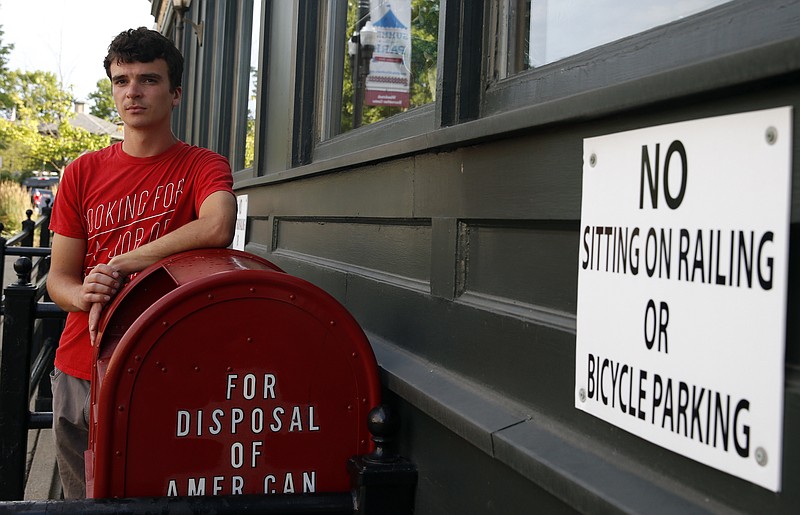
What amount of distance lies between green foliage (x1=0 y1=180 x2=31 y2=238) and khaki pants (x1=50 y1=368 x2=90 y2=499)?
61.7 ft

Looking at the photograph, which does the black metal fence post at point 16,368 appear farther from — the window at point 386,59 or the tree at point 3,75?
the tree at point 3,75

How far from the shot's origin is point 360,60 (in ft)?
12.2

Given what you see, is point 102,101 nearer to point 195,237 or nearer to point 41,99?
point 41,99

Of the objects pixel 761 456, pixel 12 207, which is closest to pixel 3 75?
pixel 12 207

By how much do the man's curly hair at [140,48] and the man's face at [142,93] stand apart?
2 centimetres

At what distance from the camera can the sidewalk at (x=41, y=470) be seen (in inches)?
178

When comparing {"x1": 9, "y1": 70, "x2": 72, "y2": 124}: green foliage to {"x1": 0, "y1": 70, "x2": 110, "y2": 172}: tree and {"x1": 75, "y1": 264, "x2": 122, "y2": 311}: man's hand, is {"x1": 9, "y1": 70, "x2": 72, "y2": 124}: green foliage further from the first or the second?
{"x1": 75, "y1": 264, "x2": 122, "y2": 311}: man's hand

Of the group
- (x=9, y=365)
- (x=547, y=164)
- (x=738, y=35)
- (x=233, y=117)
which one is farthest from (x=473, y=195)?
(x=233, y=117)

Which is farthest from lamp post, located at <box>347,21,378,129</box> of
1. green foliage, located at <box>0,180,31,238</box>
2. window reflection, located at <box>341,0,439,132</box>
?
green foliage, located at <box>0,180,31,238</box>

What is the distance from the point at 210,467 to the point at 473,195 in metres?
0.99

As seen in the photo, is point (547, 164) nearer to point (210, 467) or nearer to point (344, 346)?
point (344, 346)

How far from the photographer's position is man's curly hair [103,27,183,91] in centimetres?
279

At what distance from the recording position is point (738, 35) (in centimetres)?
131

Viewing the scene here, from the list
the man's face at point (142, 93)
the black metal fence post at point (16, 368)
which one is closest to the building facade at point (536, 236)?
the man's face at point (142, 93)
